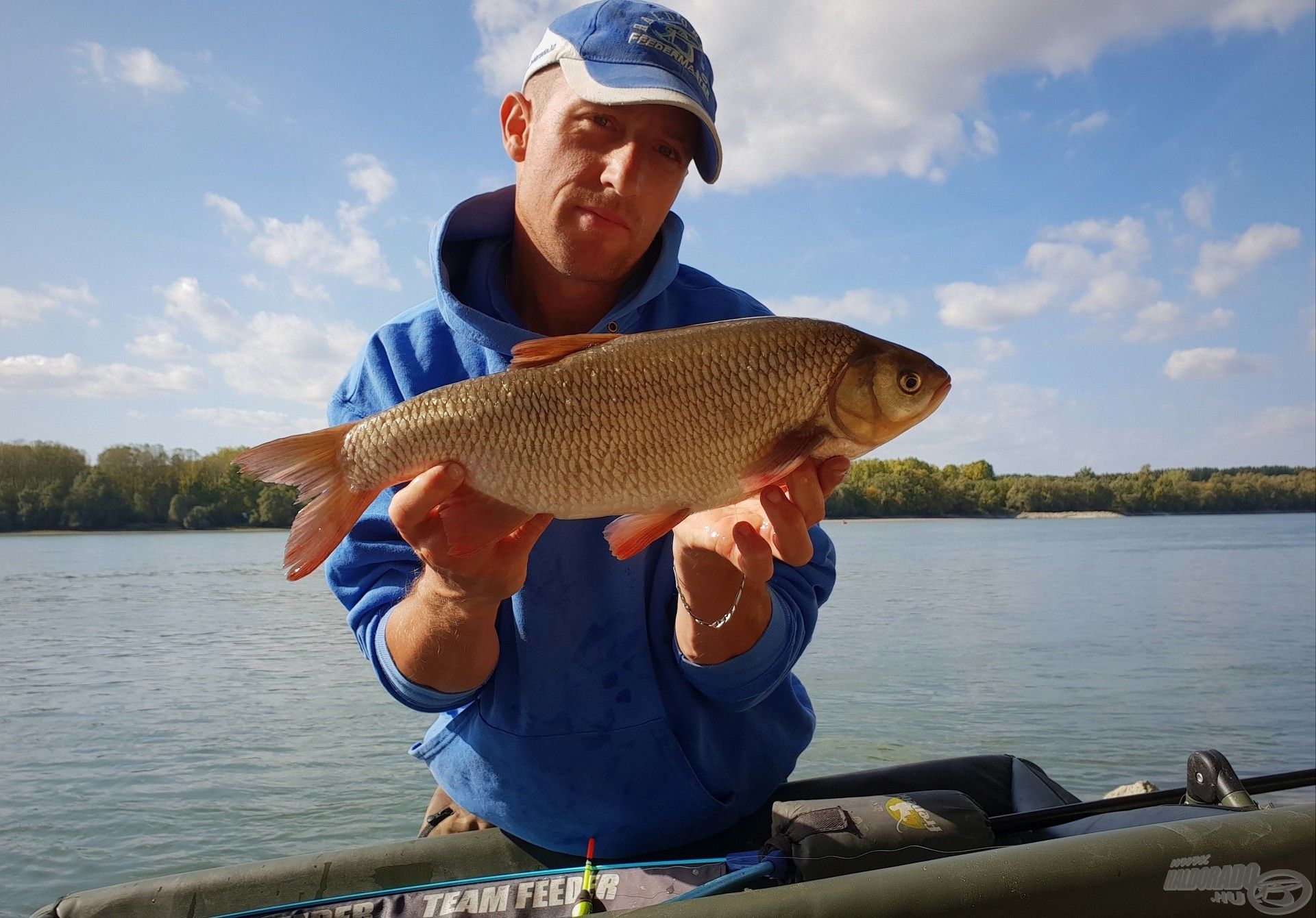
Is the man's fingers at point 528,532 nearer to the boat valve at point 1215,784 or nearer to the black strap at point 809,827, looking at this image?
the black strap at point 809,827

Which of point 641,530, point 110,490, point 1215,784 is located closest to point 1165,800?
point 1215,784

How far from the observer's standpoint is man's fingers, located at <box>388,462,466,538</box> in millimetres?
2021

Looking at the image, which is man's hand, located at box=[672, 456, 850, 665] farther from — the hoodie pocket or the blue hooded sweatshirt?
the hoodie pocket

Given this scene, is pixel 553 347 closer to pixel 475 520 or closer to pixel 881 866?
pixel 475 520

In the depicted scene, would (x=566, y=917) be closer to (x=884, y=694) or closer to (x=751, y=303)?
(x=751, y=303)

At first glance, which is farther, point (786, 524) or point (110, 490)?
point (110, 490)

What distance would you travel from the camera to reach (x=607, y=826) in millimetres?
2572

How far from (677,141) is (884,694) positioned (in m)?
9.03

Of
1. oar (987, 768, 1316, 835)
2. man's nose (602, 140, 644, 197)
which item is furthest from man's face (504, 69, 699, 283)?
oar (987, 768, 1316, 835)

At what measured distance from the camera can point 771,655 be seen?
241 cm

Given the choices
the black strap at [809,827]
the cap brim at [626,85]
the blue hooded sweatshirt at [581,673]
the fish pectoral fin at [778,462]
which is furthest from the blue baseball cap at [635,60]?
the black strap at [809,827]

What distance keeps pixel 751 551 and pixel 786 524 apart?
0.32 feet

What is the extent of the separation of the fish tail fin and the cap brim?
102 centimetres

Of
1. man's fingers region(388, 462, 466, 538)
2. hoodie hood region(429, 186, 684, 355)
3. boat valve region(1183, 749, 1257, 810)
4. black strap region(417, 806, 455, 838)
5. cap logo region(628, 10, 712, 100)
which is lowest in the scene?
black strap region(417, 806, 455, 838)
